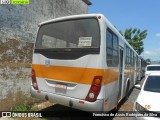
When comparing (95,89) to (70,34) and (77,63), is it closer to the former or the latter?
(77,63)

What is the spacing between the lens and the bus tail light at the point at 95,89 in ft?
16.3

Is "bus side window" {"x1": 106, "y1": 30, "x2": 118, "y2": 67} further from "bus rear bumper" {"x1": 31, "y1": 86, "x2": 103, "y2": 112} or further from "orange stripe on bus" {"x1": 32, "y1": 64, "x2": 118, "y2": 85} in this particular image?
"bus rear bumper" {"x1": 31, "y1": 86, "x2": 103, "y2": 112}

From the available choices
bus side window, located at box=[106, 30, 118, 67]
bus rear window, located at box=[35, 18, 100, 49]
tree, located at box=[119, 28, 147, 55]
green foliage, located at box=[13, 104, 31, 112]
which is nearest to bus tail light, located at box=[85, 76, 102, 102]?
bus side window, located at box=[106, 30, 118, 67]

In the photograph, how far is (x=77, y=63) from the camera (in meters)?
5.23

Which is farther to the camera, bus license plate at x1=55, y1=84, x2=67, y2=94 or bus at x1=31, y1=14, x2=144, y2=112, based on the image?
bus license plate at x1=55, y1=84, x2=67, y2=94

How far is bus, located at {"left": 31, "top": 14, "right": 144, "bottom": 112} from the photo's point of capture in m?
5.02

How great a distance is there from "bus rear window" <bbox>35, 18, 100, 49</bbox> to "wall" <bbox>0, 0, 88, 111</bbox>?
42.0 inches

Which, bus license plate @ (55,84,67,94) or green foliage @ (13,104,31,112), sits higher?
bus license plate @ (55,84,67,94)

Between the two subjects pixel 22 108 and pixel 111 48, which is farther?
pixel 22 108

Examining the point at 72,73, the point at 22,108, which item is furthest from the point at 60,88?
the point at 22,108

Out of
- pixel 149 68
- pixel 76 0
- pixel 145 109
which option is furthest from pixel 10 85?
pixel 149 68

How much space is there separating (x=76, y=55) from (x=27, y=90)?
3.00 metres

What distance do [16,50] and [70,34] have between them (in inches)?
92.4

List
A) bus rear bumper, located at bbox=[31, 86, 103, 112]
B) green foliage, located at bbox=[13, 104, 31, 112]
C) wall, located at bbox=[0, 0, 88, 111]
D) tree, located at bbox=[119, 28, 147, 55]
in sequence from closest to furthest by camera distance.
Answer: bus rear bumper, located at bbox=[31, 86, 103, 112] → wall, located at bbox=[0, 0, 88, 111] → green foliage, located at bbox=[13, 104, 31, 112] → tree, located at bbox=[119, 28, 147, 55]
